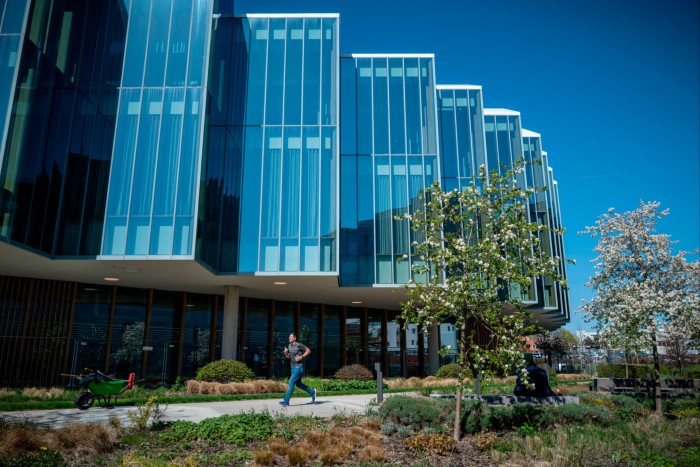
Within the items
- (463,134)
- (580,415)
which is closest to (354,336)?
(463,134)

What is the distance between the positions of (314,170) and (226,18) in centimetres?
875

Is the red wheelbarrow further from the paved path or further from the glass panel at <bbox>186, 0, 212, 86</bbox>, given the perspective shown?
the glass panel at <bbox>186, 0, 212, 86</bbox>

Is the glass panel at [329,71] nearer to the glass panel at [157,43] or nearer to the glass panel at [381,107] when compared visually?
the glass panel at [381,107]

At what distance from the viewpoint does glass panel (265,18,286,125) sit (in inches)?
923

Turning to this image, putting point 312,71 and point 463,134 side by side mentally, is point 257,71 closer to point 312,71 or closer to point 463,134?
point 312,71

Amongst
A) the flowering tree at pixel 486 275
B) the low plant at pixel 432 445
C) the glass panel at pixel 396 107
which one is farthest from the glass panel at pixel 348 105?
the low plant at pixel 432 445

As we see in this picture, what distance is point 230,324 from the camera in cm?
2384

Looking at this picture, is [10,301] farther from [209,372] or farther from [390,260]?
[390,260]

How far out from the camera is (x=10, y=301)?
20641mm

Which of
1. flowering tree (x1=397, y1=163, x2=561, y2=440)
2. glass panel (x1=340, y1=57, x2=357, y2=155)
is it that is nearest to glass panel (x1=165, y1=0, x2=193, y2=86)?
glass panel (x1=340, y1=57, x2=357, y2=155)

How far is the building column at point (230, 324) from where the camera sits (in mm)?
23547

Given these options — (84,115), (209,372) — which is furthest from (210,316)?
(84,115)

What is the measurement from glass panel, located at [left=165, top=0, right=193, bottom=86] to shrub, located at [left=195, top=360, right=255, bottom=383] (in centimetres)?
1135

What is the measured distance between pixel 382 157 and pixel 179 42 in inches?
419
